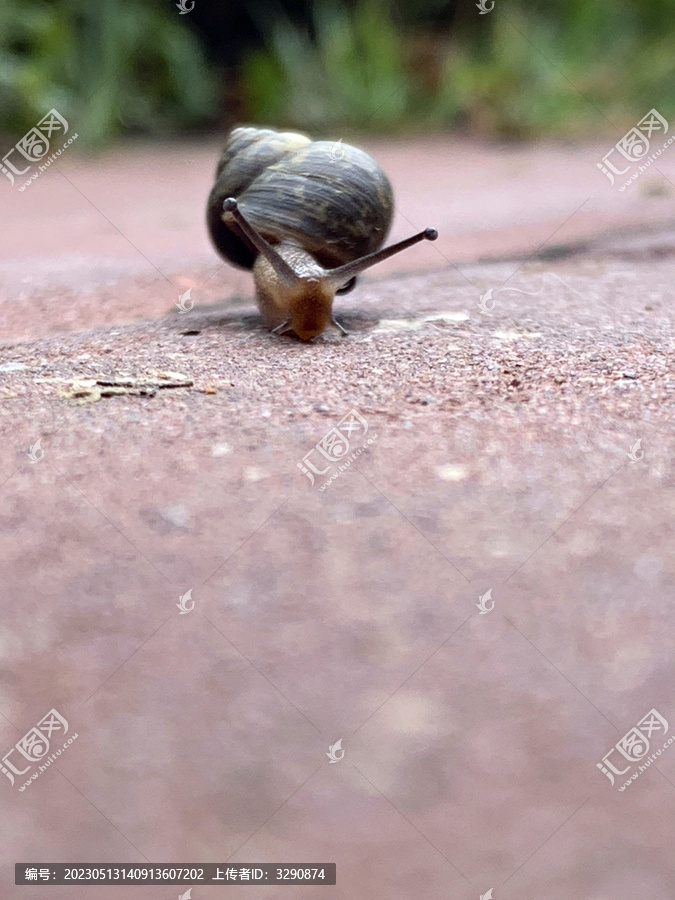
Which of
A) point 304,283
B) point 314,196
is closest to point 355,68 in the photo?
point 314,196

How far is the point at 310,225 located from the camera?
312cm

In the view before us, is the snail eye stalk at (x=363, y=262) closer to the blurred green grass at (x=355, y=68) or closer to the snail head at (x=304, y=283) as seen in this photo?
the snail head at (x=304, y=283)

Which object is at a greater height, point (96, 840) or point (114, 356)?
point (96, 840)

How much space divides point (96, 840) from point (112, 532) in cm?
69

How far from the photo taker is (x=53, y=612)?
5.58 feet

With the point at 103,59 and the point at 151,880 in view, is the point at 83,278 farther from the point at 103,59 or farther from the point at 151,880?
the point at 103,59

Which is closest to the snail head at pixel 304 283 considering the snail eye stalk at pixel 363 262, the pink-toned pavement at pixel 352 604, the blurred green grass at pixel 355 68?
the snail eye stalk at pixel 363 262

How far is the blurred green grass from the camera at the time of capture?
973 cm

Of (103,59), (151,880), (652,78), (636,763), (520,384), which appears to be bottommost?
(652,78)

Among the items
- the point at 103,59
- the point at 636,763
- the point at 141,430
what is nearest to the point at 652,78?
the point at 103,59
